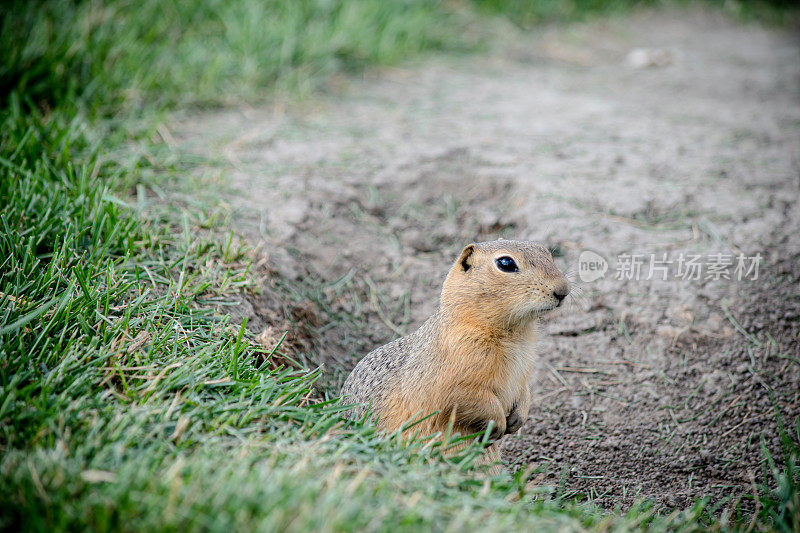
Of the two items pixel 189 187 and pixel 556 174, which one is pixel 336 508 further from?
pixel 556 174

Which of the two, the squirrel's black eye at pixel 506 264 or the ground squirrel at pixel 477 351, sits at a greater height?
the squirrel's black eye at pixel 506 264

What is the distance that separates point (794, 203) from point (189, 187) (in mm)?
3459

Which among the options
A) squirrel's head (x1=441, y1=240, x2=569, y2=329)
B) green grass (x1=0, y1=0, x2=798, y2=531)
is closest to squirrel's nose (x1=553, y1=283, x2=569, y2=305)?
squirrel's head (x1=441, y1=240, x2=569, y2=329)

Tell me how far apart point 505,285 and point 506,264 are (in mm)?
89

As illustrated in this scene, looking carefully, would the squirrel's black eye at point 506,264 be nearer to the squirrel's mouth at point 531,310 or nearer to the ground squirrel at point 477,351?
the ground squirrel at point 477,351

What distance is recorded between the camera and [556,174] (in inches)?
164

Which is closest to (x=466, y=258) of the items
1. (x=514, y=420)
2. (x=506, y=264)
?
(x=506, y=264)

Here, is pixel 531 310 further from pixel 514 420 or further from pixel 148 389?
pixel 148 389

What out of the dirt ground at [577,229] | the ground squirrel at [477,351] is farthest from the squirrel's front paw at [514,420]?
the dirt ground at [577,229]

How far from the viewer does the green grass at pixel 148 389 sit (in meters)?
1.65

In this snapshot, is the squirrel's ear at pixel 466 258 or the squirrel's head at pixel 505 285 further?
the squirrel's ear at pixel 466 258

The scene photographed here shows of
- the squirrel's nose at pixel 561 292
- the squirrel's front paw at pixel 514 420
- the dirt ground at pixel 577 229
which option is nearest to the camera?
the squirrel's nose at pixel 561 292

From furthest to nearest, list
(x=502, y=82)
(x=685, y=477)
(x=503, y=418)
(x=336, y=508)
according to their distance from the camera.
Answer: (x=502, y=82) → (x=685, y=477) → (x=503, y=418) → (x=336, y=508)

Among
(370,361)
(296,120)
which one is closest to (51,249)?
(370,361)
